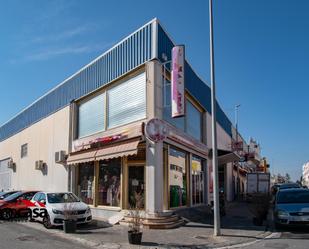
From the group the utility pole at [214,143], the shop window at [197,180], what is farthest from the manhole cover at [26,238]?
the shop window at [197,180]

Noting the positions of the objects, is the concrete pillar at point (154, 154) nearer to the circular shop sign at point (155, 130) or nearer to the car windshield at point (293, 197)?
the circular shop sign at point (155, 130)

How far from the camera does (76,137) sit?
23.9 metres

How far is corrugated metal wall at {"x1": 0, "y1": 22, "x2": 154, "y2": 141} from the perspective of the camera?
58.7ft

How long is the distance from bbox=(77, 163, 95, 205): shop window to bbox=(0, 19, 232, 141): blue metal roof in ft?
14.8

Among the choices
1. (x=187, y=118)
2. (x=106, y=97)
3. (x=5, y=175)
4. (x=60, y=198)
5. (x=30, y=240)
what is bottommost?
(x=30, y=240)

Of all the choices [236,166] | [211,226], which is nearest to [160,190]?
[211,226]

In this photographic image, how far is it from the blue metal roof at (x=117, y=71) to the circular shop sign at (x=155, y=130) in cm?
305

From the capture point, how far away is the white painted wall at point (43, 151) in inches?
982

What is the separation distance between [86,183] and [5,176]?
22682mm

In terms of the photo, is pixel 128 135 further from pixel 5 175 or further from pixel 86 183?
pixel 5 175

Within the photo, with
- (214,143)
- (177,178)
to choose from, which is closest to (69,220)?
(214,143)

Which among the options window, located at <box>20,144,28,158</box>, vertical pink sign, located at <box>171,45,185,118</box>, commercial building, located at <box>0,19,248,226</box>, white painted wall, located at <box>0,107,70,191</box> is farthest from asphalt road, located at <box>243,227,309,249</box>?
window, located at <box>20,144,28,158</box>

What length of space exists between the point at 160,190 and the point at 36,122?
1844 cm

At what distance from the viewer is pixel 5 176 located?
41.0 m
